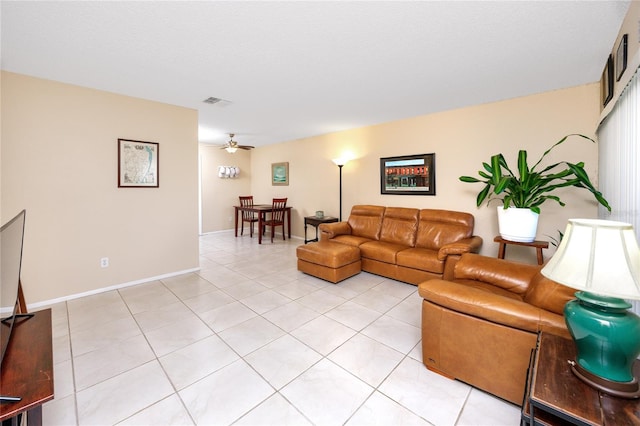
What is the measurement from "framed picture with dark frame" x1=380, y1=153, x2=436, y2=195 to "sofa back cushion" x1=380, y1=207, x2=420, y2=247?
Answer: 1.23ft

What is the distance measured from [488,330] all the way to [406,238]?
2595 millimetres

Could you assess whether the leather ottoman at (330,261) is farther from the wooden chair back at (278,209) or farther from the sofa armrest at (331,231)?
the wooden chair back at (278,209)

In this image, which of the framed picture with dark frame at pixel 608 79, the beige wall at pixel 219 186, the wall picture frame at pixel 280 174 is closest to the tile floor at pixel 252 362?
the framed picture with dark frame at pixel 608 79

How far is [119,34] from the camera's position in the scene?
2.07 metres

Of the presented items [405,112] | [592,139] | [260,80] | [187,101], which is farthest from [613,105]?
[187,101]

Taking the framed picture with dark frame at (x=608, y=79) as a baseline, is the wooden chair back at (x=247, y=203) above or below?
below

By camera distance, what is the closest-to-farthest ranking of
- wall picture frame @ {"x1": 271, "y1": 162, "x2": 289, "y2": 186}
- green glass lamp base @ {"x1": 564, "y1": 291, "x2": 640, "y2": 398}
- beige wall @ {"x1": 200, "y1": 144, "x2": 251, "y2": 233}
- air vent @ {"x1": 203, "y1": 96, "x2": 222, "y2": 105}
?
green glass lamp base @ {"x1": 564, "y1": 291, "x2": 640, "y2": 398} < air vent @ {"x1": 203, "y1": 96, "x2": 222, "y2": 105} < wall picture frame @ {"x1": 271, "y1": 162, "x2": 289, "y2": 186} < beige wall @ {"x1": 200, "y1": 144, "x2": 251, "y2": 233}

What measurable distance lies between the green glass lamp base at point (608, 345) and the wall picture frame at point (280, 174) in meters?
6.08

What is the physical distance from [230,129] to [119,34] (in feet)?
10.7

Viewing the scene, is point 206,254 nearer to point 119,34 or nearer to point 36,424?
point 119,34

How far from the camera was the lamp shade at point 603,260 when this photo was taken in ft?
3.27

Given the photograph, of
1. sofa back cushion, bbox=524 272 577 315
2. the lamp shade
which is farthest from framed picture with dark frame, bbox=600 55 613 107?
the lamp shade

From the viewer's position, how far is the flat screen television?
1.16 metres

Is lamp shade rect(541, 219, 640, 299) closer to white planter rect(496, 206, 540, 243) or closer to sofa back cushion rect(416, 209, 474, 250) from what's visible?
white planter rect(496, 206, 540, 243)
